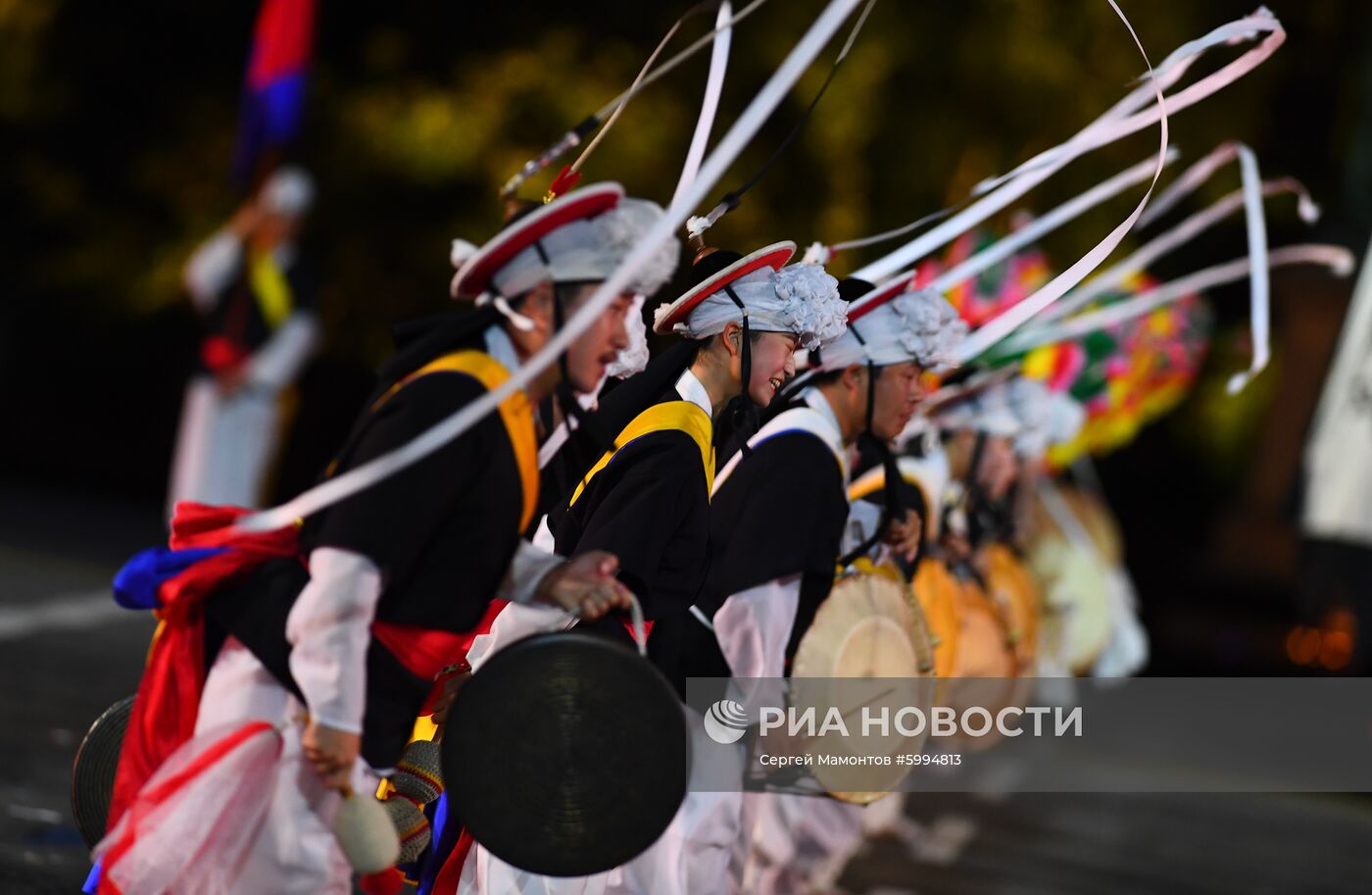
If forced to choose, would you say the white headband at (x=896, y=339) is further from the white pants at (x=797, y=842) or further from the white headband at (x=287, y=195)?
the white headband at (x=287, y=195)

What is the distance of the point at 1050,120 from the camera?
46.1 ft

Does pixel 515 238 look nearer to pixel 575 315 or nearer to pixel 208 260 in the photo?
pixel 575 315

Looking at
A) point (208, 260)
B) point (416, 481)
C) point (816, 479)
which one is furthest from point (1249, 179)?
point (208, 260)

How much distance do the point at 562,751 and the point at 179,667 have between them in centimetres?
73

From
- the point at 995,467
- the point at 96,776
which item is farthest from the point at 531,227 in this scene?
the point at 995,467

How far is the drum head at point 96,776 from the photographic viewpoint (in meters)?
Answer: 3.71

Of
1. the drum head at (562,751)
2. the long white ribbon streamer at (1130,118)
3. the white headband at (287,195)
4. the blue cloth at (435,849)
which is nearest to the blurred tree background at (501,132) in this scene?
the white headband at (287,195)

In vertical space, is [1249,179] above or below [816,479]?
above

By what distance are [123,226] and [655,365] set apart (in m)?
11.3

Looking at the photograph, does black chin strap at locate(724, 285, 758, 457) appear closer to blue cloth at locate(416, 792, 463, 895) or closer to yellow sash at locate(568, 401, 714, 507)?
yellow sash at locate(568, 401, 714, 507)

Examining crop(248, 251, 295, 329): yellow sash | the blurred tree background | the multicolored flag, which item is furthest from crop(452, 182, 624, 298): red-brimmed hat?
the blurred tree background

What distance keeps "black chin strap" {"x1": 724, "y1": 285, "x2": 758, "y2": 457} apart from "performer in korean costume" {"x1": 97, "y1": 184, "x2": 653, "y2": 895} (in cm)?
85

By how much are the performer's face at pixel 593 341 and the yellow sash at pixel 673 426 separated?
2.19ft

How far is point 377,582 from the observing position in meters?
3.21
